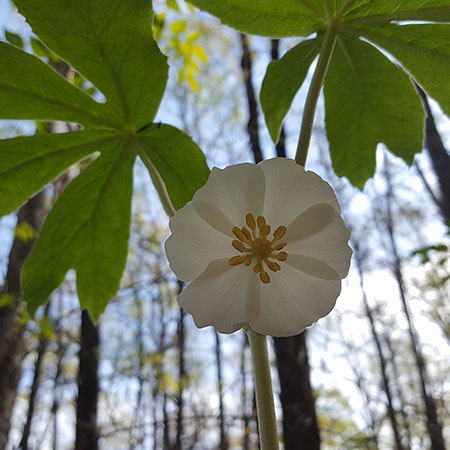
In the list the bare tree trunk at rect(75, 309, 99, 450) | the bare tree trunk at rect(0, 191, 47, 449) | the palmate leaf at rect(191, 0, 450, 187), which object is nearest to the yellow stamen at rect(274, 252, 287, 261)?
the palmate leaf at rect(191, 0, 450, 187)

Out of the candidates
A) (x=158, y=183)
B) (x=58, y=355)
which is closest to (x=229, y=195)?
(x=158, y=183)

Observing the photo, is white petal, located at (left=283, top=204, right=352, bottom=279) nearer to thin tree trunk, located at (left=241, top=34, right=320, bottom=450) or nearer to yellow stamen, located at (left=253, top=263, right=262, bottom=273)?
yellow stamen, located at (left=253, top=263, right=262, bottom=273)

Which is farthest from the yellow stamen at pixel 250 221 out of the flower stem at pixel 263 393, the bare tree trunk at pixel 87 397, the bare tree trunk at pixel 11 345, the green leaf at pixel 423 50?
the bare tree trunk at pixel 87 397

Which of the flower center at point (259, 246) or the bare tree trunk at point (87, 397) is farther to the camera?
the bare tree trunk at point (87, 397)

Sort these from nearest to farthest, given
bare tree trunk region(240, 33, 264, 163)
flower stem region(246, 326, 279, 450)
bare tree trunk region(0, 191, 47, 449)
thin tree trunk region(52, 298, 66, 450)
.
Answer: flower stem region(246, 326, 279, 450) < bare tree trunk region(0, 191, 47, 449) < thin tree trunk region(52, 298, 66, 450) < bare tree trunk region(240, 33, 264, 163)

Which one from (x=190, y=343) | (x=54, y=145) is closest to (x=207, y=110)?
(x=190, y=343)

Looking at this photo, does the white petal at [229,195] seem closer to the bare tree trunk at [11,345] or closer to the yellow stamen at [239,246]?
the yellow stamen at [239,246]

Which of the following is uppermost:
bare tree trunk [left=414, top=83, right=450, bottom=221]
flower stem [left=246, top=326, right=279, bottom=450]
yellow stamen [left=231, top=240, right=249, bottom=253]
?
bare tree trunk [left=414, top=83, right=450, bottom=221]

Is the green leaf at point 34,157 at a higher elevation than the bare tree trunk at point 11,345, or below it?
below
